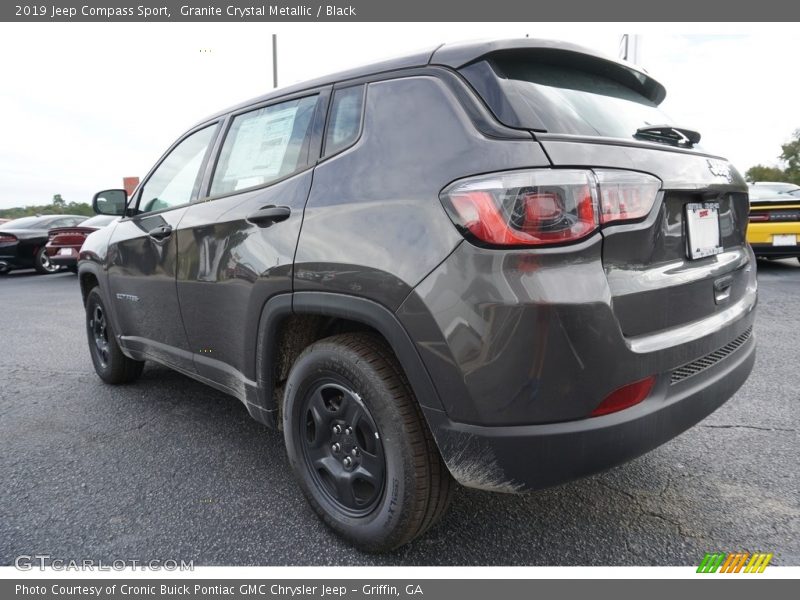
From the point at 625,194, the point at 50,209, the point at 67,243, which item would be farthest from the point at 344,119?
the point at 50,209

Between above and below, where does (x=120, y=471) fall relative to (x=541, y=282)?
below

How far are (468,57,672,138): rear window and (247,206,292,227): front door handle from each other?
923mm

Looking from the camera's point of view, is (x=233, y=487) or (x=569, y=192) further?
(x=233, y=487)

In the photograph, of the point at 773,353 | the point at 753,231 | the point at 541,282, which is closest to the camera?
the point at 541,282

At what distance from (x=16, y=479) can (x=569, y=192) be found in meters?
2.75

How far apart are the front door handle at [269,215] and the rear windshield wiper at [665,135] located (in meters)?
1.29

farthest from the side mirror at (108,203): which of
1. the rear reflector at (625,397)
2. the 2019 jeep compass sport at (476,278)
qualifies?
the rear reflector at (625,397)

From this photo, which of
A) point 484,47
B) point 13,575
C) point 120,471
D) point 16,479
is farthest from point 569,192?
point 16,479

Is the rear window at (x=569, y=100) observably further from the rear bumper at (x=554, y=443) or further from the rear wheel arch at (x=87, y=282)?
the rear wheel arch at (x=87, y=282)

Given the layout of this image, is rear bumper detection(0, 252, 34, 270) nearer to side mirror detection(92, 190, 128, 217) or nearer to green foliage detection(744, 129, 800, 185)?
side mirror detection(92, 190, 128, 217)

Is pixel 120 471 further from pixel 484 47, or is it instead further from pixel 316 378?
pixel 484 47

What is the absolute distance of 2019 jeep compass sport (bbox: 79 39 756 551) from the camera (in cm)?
146

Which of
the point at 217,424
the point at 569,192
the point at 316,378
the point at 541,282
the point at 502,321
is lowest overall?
the point at 217,424

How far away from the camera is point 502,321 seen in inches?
56.4
